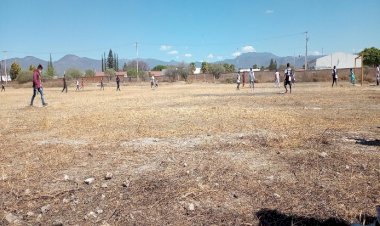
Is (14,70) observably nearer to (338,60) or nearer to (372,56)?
(372,56)

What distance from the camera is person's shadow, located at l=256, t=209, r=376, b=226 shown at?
3.84m

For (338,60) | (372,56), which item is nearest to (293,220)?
(372,56)

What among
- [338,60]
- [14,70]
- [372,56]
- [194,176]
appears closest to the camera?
[194,176]

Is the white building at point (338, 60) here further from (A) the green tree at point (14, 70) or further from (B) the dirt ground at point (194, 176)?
(B) the dirt ground at point (194, 176)

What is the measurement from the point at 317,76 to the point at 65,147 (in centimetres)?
5090

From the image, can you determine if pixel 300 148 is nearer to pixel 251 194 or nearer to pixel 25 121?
pixel 251 194

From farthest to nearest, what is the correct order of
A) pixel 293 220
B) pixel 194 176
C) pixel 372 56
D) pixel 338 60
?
pixel 338 60 → pixel 372 56 → pixel 194 176 → pixel 293 220

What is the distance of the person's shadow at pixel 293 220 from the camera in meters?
3.84

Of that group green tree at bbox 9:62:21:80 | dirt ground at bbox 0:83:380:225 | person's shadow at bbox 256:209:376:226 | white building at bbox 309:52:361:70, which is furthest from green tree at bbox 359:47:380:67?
green tree at bbox 9:62:21:80

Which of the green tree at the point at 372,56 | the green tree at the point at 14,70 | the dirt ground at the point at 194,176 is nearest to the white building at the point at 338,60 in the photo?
the green tree at the point at 372,56

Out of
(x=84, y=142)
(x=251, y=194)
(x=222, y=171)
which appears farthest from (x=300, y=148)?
(x=84, y=142)

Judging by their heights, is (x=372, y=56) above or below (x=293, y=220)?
above

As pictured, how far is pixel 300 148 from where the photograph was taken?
6926mm

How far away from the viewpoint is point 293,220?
154 inches
